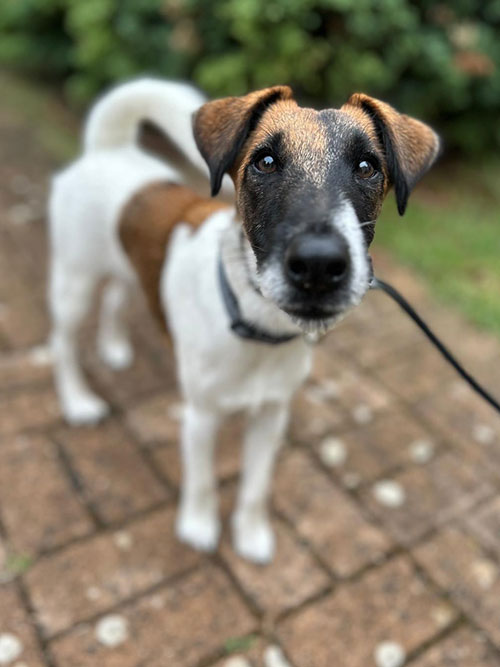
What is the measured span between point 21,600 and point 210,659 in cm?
72

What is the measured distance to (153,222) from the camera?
8.28 feet

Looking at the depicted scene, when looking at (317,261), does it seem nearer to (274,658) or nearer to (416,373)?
(274,658)

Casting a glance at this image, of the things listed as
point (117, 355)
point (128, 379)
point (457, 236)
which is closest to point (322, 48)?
point (457, 236)

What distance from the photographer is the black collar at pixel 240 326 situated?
1955 millimetres

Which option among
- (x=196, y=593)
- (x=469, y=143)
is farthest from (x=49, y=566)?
(x=469, y=143)

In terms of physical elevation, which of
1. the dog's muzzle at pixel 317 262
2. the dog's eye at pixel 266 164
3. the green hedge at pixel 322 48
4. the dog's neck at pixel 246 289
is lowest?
the green hedge at pixel 322 48

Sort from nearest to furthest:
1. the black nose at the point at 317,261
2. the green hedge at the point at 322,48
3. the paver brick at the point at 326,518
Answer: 1. the black nose at the point at 317,261
2. the paver brick at the point at 326,518
3. the green hedge at the point at 322,48

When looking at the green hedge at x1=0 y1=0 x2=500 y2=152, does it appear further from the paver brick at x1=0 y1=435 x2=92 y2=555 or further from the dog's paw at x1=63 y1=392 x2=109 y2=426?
the paver brick at x1=0 y1=435 x2=92 y2=555

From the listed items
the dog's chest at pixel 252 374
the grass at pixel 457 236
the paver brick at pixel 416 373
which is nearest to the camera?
the dog's chest at pixel 252 374

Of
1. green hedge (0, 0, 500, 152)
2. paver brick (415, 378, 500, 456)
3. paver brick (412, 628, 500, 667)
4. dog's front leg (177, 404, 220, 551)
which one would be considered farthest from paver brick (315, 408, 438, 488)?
green hedge (0, 0, 500, 152)

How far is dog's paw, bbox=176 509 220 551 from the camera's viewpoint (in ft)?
8.48

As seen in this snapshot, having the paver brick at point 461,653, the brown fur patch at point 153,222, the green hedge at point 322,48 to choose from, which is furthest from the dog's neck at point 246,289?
the green hedge at point 322,48

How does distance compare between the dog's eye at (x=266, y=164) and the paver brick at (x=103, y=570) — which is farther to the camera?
the paver brick at (x=103, y=570)

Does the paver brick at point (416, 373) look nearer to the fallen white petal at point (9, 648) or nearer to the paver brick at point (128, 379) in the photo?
the paver brick at point (128, 379)
